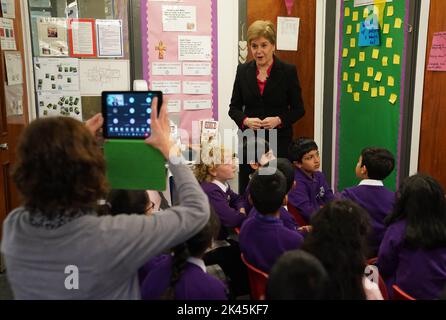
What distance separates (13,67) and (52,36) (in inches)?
17.8

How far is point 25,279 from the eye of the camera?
1.14 metres

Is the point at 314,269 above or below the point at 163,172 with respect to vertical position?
below

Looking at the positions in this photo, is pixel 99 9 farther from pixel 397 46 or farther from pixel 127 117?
pixel 127 117

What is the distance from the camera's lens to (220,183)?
112 inches

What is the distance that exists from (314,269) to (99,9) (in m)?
3.18

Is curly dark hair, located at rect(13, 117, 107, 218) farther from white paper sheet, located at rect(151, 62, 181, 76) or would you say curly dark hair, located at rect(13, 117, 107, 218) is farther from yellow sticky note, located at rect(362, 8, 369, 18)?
yellow sticky note, located at rect(362, 8, 369, 18)

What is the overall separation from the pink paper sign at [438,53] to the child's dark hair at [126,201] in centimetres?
228

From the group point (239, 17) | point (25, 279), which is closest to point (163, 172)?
point (25, 279)

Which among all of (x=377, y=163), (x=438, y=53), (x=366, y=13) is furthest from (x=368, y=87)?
(x=377, y=163)

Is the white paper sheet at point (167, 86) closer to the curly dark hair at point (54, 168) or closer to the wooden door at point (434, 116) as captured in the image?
the wooden door at point (434, 116)

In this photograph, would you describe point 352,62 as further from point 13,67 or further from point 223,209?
point 13,67

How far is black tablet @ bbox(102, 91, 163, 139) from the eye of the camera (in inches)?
57.1

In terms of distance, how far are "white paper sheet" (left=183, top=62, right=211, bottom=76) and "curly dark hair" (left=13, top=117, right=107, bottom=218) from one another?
9.51 feet
